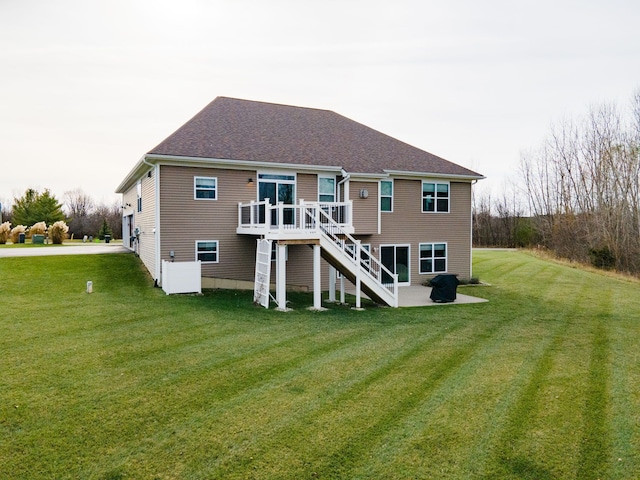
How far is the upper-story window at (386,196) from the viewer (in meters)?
18.2

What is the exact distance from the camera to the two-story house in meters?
14.0

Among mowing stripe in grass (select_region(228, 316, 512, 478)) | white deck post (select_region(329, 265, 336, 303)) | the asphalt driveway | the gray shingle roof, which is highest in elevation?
the gray shingle roof

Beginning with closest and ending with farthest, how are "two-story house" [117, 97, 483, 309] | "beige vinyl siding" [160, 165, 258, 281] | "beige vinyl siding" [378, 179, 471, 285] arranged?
"two-story house" [117, 97, 483, 309] → "beige vinyl siding" [160, 165, 258, 281] → "beige vinyl siding" [378, 179, 471, 285]

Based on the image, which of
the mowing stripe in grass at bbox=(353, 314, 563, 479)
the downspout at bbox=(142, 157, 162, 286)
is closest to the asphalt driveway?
the downspout at bbox=(142, 157, 162, 286)

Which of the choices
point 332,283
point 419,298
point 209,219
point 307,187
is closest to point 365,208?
point 307,187

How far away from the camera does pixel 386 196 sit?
1833cm

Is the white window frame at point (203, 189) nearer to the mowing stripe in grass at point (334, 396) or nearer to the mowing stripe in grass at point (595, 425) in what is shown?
the mowing stripe in grass at point (334, 396)

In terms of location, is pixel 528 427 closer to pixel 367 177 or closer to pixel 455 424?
pixel 455 424

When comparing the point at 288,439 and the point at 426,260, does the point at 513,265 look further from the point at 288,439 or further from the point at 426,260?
the point at 288,439

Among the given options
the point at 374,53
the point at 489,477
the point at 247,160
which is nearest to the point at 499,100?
the point at 374,53

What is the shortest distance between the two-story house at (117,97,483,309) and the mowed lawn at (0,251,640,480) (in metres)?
2.96

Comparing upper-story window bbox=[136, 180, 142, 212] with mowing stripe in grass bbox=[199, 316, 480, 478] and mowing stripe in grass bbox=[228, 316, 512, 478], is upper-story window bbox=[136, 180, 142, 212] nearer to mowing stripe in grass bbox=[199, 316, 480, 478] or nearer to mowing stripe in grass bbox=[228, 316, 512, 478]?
mowing stripe in grass bbox=[199, 316, 480, 478]

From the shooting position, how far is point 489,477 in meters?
4.22

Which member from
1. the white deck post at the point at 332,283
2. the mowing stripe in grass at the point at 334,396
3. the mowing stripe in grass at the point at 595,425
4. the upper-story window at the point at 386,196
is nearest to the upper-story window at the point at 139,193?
the white deck post at the point at 332,283
